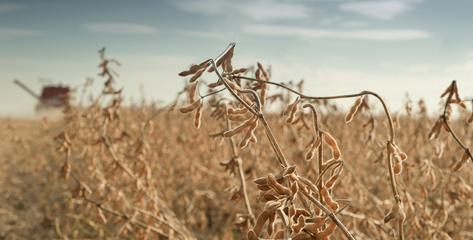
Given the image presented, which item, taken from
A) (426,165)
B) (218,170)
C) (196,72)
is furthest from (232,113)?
(218,170)

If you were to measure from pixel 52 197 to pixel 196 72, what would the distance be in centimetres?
614

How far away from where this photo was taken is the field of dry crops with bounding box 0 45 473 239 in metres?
1.33

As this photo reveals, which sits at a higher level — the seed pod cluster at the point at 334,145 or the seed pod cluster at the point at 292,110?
the seed pod cluster at the point at 292,110

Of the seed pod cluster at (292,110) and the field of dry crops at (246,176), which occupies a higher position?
the seed pod cluster at (292,110)

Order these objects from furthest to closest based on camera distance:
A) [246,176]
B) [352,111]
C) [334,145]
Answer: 1. [246,176]
2. [352,111]
3. [334,145]

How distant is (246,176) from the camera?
3.48 meters

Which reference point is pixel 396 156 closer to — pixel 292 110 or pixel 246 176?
pixel 292 110

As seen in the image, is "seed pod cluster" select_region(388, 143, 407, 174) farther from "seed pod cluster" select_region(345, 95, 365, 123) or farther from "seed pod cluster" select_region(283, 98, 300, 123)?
"seed pod cluster" select_region(283, 98, 300, 123)

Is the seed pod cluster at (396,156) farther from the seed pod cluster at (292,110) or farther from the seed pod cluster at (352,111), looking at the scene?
the seed pod cluster at (292,110)

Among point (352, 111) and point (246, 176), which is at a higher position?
point (352, 111)

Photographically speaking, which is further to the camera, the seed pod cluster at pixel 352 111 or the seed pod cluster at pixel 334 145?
the seed pod cluster at pixel 352 111

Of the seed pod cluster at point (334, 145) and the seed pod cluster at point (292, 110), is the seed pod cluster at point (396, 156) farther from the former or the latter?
the seed pod cluster at point (292, 110)

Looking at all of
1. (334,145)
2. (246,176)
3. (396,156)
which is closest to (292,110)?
(334,145)

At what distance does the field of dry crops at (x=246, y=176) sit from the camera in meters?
1.33
